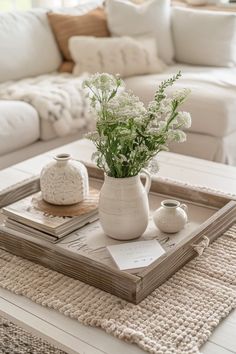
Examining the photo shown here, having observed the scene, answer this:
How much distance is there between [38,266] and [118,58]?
7.02 feet

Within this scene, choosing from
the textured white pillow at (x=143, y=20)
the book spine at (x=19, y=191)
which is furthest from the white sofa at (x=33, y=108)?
the book spine at (x=19, y=191)

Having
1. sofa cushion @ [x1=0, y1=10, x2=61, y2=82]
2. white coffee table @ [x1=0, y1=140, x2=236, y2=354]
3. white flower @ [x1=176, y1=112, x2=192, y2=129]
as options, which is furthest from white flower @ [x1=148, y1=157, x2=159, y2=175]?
sofa cushion @ [x1=0, y1=10, x2=61, y2=82]

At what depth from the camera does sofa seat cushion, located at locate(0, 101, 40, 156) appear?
99.7 inches

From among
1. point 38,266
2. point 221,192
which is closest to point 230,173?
point 221,192

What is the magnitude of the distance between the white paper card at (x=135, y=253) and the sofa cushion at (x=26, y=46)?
6.71 feet

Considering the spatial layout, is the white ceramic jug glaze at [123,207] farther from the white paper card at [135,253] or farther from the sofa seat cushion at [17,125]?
the sofa seat cushion at [17,125]

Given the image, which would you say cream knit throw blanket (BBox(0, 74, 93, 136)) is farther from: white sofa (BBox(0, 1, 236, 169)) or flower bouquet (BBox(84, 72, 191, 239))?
flower bouquet (BBox(84, 72, 191, 239))

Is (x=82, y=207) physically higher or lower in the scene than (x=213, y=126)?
higher

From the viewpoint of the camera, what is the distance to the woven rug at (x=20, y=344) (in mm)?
1393

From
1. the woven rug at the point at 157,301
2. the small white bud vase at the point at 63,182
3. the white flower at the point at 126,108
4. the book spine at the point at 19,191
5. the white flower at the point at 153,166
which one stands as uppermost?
the white flower at the point at 126,108

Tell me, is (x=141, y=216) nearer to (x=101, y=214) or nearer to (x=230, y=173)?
(x=101, y=214)

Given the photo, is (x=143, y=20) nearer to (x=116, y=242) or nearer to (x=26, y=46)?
(x=26, y=46)

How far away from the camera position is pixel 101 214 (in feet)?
4.34

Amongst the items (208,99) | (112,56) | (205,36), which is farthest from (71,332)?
(205,36)
